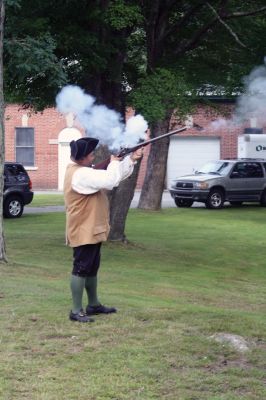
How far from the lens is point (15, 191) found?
23578 millimetres

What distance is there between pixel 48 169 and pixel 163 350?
3405 centimetres

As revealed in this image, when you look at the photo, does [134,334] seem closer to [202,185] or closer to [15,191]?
[15,191]

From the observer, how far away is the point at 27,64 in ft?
35.4

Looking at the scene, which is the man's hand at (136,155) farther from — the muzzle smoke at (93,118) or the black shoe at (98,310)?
the black shoe at (98,310)

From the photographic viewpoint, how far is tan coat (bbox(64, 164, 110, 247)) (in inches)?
270

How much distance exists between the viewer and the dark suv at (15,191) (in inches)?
917

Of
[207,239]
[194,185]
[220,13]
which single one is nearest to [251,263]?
[207,239]

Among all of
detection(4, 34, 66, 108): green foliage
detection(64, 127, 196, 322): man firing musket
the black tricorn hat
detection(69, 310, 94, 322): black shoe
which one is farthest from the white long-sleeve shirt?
detection(4, 34, 66, 108): green foliage

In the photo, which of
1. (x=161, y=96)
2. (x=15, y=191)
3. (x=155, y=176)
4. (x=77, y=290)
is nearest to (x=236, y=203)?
(x=155, y=176)

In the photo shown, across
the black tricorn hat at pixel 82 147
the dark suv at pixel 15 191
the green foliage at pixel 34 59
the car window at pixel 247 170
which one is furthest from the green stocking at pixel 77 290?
the car window at pixel 247 170

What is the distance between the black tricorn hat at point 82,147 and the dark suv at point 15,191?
54.1ft

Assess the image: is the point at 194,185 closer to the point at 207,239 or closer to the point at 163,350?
the point at 207,239

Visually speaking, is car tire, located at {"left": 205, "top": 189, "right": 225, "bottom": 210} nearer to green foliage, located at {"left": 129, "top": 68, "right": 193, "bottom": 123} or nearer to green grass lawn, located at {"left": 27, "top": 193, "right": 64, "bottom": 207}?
green grass lawn, located at {"left": 27, "top": 193, "right": 64, "bottom": 207}

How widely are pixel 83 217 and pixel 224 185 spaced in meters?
22.2
